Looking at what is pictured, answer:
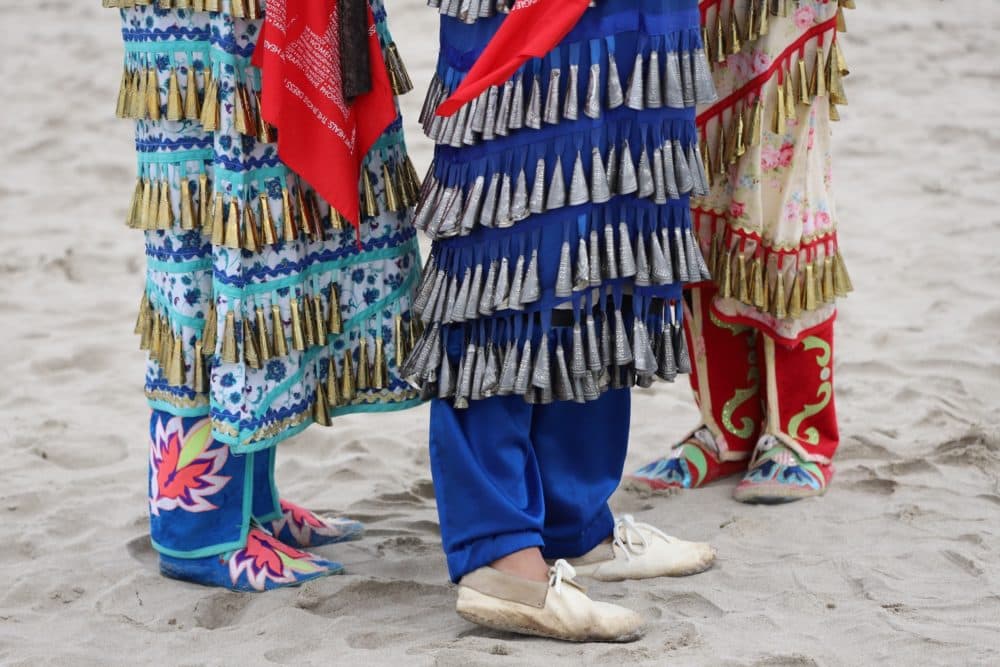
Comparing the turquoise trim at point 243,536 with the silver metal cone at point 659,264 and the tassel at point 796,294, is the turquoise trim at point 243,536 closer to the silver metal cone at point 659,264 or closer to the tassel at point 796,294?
the silver metal cone at point 659,264

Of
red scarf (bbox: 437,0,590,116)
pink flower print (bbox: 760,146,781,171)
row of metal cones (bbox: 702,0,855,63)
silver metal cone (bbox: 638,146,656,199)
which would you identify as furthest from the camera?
pink flower print (bbox: 760,146,781,171)

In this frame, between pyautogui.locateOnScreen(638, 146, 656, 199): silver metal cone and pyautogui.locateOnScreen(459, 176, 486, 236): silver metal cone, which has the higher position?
pyautogui.locateOnScreen(638, 146, 656, 199): silver metal cone

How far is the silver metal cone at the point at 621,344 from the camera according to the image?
205 cm

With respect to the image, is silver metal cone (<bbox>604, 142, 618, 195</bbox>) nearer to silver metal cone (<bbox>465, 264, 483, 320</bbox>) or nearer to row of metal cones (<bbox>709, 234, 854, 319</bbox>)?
silver metal cone (<bbox>465, 264, 483, 320</bbox>)

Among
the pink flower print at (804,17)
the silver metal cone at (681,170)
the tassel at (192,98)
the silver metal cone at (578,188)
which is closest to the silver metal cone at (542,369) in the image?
the silver metal cone at (578,188)

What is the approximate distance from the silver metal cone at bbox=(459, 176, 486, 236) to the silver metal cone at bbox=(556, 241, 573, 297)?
15 cm

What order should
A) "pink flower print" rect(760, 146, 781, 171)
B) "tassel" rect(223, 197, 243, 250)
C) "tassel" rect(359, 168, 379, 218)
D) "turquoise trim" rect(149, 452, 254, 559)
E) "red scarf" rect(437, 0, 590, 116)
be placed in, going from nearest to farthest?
1. "red scarf" rect(437, 0, 590, 116)
2. "tassel" rect(223, 197, 243, 250)
3. "tassel" rect(359, 168, 379, 218)
4. "turquoise trim" rect(149, 452, 254, 559)
5. "pink flower print" rect(760, 146, 781, 171)

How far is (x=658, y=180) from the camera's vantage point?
202 cm

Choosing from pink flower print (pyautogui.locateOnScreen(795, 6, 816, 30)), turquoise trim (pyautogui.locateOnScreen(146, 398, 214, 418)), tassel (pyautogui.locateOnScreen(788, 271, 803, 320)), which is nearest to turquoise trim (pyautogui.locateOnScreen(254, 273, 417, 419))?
turquoise trim (pyautogui.locateOnScreen(146, 398, 214, 418))

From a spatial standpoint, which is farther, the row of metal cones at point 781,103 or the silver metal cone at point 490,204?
the row of metal cones at point 781,103

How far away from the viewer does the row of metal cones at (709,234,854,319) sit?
271 centimetres

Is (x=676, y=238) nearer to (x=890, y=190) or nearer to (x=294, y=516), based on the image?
(x=294, y=516)

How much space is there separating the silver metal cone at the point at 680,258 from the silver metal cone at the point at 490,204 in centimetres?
31

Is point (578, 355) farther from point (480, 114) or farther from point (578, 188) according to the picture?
point (480, 114)
